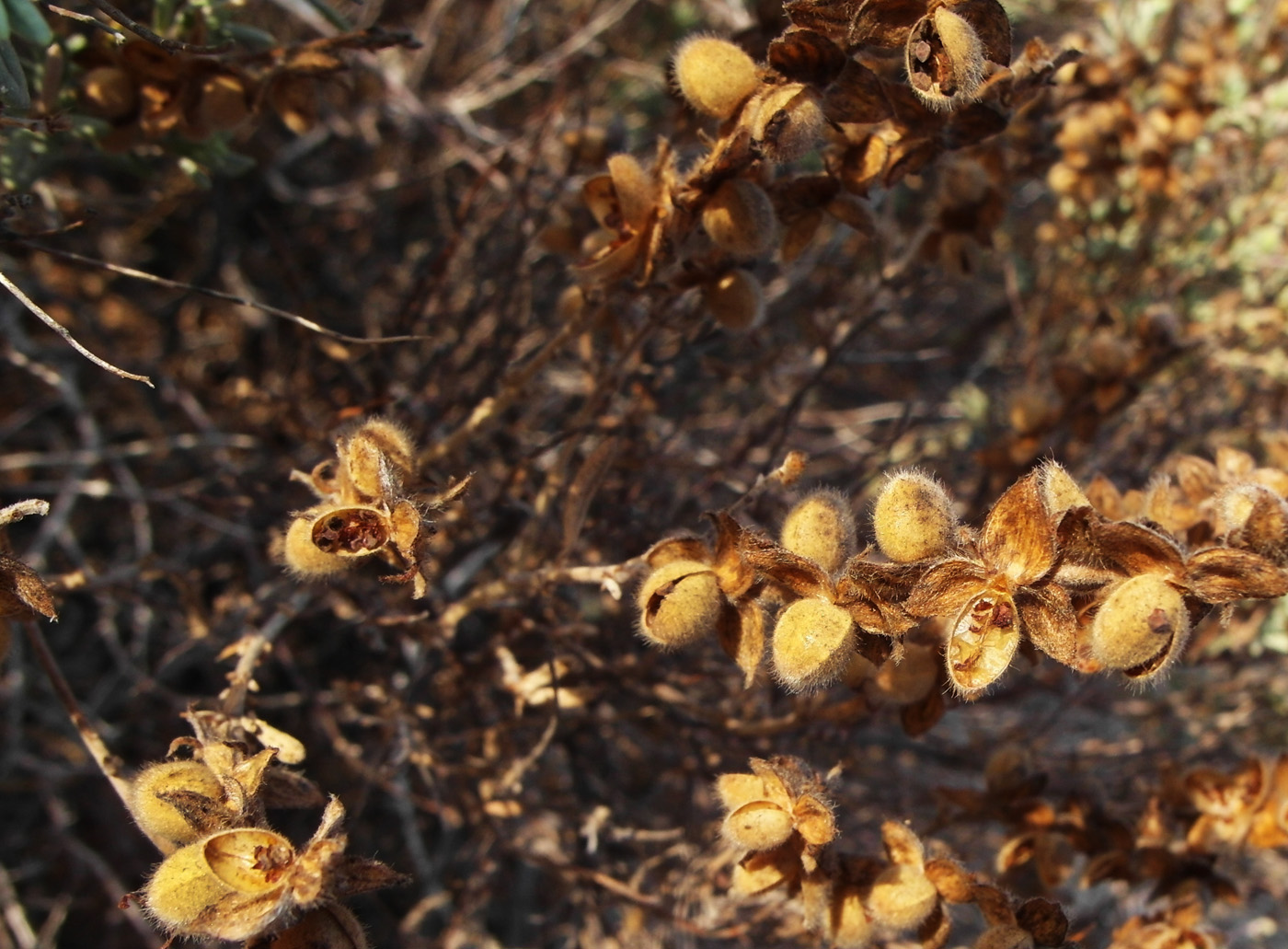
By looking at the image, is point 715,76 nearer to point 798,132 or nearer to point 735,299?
point 798,132

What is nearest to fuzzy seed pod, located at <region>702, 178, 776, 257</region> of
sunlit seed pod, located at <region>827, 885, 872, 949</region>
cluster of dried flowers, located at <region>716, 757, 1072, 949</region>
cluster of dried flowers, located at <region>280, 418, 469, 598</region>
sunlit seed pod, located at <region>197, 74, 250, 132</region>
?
cluster of dried flowers, located at <region>280, 418, 469, 598</region>

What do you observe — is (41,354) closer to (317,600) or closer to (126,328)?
(126,328)

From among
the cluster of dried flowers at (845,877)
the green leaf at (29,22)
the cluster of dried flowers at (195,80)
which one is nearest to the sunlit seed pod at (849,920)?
the cluster of dried flowers at (845,877)

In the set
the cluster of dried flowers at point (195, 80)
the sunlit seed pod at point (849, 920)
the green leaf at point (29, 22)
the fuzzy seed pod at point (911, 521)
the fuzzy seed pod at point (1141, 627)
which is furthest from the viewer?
the cluster of dried flowers at point (195, 80)

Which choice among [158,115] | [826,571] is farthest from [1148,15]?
[158,115]

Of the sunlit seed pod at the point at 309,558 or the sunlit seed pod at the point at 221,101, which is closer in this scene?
the sunlit seed pod at the point at 309,558

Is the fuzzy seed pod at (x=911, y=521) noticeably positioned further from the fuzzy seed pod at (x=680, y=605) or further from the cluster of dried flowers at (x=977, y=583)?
the fuzzy seed pod at (x=680, y=605)
